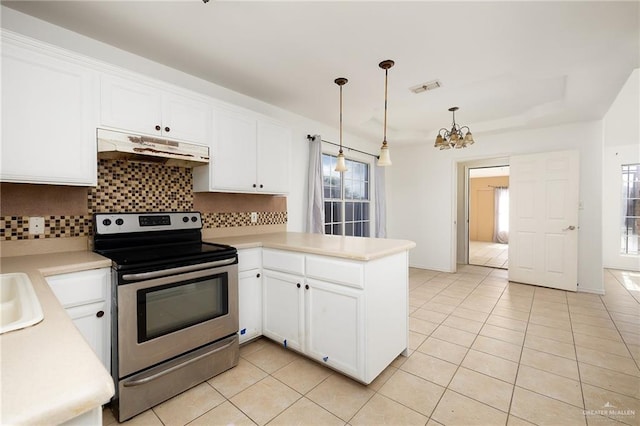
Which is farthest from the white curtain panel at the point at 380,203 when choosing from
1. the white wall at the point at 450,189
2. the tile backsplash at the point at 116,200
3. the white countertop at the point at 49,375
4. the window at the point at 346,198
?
the white countertop at the point at 49,375

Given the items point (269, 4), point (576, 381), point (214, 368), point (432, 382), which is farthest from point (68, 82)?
point (576, 381)

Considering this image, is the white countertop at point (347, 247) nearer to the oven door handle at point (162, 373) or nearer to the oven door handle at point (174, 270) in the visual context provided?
the oven door handle at point (174, 270)

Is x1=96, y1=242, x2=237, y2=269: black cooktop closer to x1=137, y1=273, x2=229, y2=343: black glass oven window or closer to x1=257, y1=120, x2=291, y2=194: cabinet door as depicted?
x1=137, y1=273, x2=229, y2=343: black glass oven window

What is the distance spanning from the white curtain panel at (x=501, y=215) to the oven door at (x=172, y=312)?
379 inches

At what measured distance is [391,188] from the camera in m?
5.96

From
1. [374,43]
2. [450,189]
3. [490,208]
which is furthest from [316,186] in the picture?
[490,208]

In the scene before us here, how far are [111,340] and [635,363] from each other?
12.3ft

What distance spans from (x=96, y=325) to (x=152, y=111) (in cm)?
147

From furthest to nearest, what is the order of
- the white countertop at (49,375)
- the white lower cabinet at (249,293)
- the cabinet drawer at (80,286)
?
the white lower cabinet at (249,293) → the cabinet drawer at (80,286) → the white countertop at (49,375)

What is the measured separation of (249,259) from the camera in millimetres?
2475

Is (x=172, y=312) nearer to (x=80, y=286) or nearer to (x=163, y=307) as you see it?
(x=163, y=307)

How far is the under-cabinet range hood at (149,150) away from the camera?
6.23 ft

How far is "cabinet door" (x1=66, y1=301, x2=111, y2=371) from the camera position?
1626 mm

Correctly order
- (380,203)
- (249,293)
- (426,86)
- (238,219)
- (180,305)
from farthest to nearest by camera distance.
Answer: (380,203) → (238,219) → (426,86) → (249,293) → (180,305)
